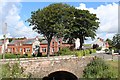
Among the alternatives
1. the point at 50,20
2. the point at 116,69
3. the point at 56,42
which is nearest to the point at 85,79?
the point at 116,69

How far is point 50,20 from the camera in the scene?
167ft

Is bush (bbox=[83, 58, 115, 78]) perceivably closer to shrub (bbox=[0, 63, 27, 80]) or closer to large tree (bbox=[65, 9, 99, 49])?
shrub (bbox=[0, 63, 27, 80])

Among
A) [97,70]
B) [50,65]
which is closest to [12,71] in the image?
[50,65]

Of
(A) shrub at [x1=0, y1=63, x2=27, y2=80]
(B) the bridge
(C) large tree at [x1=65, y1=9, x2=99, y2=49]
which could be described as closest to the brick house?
(C) large tree at [x1=65, y1=9, x2=99, y2=49]

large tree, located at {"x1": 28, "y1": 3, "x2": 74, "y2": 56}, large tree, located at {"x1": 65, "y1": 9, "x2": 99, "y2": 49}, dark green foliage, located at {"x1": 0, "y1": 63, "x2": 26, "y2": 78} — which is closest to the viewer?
dark green foliage, located at {"x1": 0, "y1": 63, "x2": 26, "y2": 78}

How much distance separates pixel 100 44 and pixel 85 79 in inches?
2644

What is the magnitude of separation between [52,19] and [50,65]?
23.1 m

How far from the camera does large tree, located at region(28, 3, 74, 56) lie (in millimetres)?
51562

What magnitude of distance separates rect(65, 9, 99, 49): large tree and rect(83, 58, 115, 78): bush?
30.6 m

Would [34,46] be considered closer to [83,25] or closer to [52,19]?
[83,25]

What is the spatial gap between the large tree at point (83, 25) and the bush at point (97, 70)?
3061cm

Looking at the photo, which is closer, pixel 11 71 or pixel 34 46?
pixel 11 71

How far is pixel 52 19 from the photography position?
5128 centimetres

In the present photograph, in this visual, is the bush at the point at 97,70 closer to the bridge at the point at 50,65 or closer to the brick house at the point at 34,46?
the bridge at the point at 50,65
